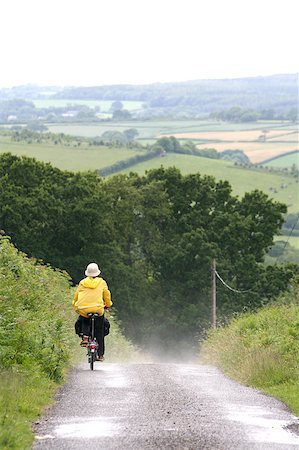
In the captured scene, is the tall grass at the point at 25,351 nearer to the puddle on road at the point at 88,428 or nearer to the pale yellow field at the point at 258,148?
the puddle on road at the point at 88,428

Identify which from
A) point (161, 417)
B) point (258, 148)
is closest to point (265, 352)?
point (161, 417)

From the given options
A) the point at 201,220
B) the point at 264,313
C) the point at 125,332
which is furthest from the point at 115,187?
the point at 264,313

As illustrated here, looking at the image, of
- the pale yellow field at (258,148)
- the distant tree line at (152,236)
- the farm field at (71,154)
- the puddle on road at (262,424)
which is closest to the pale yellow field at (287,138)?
the pale yellow field at (258,148)

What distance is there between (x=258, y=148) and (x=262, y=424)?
560 ft

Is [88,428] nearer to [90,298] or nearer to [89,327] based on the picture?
[90,298]

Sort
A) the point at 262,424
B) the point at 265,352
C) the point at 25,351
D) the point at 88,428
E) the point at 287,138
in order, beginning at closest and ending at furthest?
the point at 88,428 < the point at 262,424 < the point at 25,351 < the point at 265,352 < the point at 287,138

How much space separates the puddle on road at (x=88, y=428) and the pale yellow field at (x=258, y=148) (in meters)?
154

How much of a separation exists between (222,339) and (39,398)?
1186 centimetres

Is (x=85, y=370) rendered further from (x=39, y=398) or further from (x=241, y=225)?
(x=241, y=225)

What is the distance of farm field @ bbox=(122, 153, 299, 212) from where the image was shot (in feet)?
431

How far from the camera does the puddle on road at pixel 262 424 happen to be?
10516 millimetres

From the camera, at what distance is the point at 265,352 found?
714 inches

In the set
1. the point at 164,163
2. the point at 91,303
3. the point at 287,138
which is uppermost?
the point at 91,303

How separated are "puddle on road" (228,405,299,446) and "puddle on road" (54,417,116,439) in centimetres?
146
